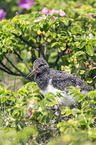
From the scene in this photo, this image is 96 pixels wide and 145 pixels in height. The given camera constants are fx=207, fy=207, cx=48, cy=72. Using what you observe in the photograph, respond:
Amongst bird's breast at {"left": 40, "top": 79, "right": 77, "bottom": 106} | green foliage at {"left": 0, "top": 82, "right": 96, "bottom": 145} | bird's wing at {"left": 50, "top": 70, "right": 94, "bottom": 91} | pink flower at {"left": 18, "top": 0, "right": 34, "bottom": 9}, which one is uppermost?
pink flower at {"left": 18, "top": 0, "right": 34, "bottom": 9}

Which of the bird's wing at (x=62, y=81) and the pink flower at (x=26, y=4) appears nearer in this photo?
the bird's wing at (x=62, y=81)

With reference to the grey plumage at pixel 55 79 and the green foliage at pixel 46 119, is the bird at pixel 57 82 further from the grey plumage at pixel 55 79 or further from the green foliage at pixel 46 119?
the green foliage at pixel 46 119

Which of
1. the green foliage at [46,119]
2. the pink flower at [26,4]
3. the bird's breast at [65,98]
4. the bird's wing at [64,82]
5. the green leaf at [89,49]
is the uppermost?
the pink flower at [26,4]

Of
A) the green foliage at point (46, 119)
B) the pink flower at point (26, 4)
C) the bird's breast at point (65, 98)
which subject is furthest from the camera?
the pink flower at point (26, 4)

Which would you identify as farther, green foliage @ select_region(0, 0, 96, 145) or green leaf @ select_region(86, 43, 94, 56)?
green leaf @ select_region(86, 43, 94, 56)

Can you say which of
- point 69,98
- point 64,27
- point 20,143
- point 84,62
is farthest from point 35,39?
point 20,143

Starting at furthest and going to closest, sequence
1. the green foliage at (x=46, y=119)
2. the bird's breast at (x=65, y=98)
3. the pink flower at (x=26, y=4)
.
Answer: the pink flower at (x=26, y=4)
the bird's breast at (x=65, y=98)
the green foliage at (x=46, y=119)

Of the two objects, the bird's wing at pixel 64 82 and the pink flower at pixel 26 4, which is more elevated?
the pink flower at pixel 26 4

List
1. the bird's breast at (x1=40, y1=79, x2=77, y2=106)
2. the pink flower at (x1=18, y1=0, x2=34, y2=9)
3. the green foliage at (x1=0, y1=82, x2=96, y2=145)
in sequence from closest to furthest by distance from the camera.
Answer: the green foliage at (x1=0, y1=82, x2=96, y2=145), the bird's breast at (x1=40, y1=79, x2=77, y2=106), the pink flower at (x1=18, y1=0, x2=34, y2=9)

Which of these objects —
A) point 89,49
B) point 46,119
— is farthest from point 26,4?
point 46,119

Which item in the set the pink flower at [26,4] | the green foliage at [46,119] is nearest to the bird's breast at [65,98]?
the green foliage at [46,119]

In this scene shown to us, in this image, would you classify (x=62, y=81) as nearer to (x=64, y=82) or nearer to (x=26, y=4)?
(x=64, y=82)

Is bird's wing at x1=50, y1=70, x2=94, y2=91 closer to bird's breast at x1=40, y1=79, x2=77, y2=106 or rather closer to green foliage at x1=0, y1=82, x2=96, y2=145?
bird's breast at x1=40, y1=79, x2=77, y2=106

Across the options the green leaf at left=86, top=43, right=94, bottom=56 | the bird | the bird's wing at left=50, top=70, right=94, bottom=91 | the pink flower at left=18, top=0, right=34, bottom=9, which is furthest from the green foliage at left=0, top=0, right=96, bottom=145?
the pink flower at left=18, top=0, right=34, bottom=9
